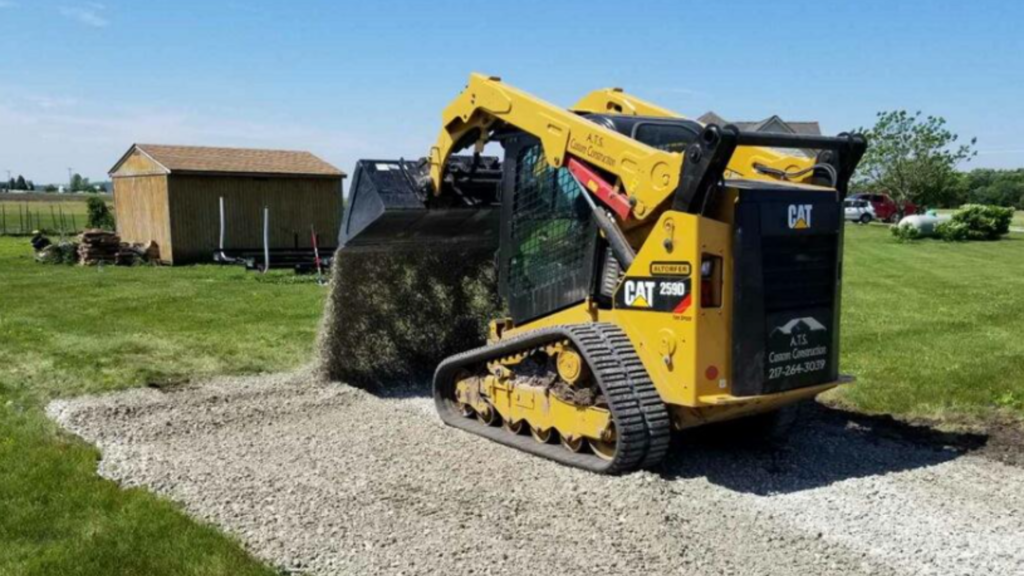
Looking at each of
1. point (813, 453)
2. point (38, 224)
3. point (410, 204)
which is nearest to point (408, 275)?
point (410, 204)

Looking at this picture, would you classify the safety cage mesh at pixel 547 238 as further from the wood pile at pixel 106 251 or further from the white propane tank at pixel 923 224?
the white propane tank at pixel 923 224

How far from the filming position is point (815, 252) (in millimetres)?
6246

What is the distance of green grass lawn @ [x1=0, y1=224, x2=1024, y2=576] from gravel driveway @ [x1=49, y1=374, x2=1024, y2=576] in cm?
39

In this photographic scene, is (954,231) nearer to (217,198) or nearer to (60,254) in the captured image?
(217,198)

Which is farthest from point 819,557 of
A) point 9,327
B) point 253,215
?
point 253,215

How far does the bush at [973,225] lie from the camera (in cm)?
3462

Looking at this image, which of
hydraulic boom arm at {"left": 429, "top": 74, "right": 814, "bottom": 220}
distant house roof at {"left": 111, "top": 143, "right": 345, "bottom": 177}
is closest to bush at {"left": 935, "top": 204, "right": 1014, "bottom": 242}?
distant house roof at {"left": 111, "top": 143, "right": 345, "bottom": 177}

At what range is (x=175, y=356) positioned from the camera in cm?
1052

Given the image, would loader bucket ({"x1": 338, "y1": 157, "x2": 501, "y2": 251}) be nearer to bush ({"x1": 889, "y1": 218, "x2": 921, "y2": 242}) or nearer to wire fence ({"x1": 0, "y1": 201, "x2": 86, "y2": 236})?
wire fence ({"x1": 0, "y1": 201, "x2": 86, "y2": 236})

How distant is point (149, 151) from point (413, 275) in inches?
698

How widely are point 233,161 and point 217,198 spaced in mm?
1396

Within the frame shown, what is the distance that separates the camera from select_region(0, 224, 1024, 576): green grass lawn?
520 cm

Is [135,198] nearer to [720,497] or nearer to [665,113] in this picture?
[665,113]

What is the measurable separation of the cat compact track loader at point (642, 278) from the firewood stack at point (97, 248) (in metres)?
18.5
